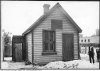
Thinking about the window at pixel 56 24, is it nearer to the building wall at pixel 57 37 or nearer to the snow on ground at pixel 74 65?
the building wall at pixel 57 37

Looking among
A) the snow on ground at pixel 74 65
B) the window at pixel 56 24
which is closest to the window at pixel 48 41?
Result: the window at pixel 56 24

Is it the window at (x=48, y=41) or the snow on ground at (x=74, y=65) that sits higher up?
the window at (x=48, y=41)

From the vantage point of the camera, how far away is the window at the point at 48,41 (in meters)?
10.7

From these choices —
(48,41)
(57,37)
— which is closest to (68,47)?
(57,37)

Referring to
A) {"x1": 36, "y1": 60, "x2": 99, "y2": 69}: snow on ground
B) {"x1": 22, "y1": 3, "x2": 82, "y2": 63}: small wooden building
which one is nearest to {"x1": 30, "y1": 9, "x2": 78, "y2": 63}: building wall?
{"x1": 22, "y1": 3, "x2": 82, "y2": 63}: small wooden building

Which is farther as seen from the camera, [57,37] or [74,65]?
[57,37]

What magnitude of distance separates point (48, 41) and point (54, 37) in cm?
40

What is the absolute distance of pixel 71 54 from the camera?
11.0 metres

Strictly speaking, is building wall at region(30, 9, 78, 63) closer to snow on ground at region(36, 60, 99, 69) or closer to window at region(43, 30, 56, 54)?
window at region(43, 30, 56, 54)

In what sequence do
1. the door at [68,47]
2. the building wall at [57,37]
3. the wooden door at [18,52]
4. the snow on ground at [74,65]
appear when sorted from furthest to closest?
1. the wooden door at [18,52]
2. the door at [68,47]
3. the building wall at [57,37]
4. the snow on ground at [74,65]

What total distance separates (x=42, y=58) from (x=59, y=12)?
250 centimetres

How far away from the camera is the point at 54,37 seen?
10.9m

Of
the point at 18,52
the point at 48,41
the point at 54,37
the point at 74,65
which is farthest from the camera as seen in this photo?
the point at 18,52

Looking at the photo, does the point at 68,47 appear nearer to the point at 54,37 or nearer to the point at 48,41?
the point at 54,37
